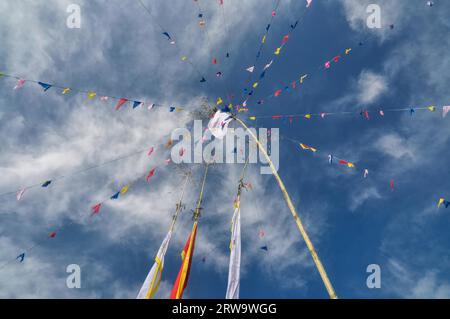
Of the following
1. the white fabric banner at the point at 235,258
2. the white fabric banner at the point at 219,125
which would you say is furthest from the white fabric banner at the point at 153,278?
the white fabric banner at the point at 219,125

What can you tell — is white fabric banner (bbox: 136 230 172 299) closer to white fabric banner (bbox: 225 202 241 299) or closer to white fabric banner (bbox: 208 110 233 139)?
white fabric banner (bbox: 225 202 241 299)

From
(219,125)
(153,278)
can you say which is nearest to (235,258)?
(153,278)

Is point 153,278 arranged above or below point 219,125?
below

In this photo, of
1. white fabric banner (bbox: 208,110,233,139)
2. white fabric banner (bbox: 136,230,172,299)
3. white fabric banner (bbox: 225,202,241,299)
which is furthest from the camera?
white fabric banner (bbox: 208,110,233,139)

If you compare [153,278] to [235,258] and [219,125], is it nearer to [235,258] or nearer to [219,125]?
[235,258]

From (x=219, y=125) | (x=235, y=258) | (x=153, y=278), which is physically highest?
(x=219, y=125)

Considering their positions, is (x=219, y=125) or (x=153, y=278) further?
(x=219, y=125)

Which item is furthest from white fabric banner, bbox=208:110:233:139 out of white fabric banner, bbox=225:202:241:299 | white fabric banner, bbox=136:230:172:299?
white fabric banner, bbox=136:230:172:299

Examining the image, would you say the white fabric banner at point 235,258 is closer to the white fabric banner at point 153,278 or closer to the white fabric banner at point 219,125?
the white fabric banner at point 153,278

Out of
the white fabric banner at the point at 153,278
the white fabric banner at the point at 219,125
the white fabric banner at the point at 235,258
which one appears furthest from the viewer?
the white fabric banner at the point at 219,125
